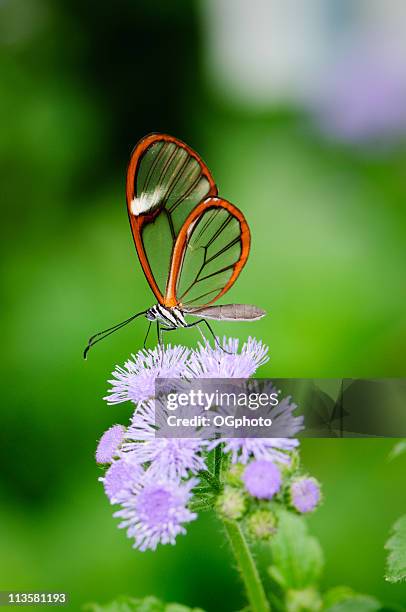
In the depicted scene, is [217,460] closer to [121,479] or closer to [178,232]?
[121,479]

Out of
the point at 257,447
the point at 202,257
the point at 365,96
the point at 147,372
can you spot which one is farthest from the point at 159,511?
the point at 365,96

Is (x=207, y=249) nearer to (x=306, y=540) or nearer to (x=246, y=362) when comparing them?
(x=246, y=362)

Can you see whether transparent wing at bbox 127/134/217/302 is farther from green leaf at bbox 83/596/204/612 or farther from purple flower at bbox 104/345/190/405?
green leaf at bbox 83/596/204/612

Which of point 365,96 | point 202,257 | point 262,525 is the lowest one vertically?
point 262,525

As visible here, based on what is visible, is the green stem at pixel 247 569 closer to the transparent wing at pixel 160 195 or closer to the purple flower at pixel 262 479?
the purple flower at pixel 262 479

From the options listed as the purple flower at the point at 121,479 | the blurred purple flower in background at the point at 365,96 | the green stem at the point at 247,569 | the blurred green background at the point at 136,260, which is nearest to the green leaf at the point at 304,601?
the green stem at the point at 247,569

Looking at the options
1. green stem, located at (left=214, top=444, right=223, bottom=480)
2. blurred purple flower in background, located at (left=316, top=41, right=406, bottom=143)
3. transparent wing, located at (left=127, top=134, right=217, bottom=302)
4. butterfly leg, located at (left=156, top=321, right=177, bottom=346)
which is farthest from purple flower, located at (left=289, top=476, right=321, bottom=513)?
blurred purple flower in background, located at (left=316, top=41, right=406, bottom=143)

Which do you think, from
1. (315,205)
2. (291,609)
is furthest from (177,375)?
(315,205)
